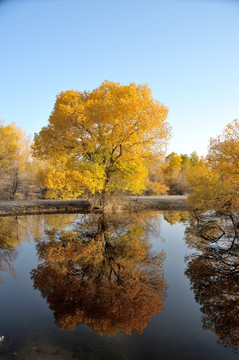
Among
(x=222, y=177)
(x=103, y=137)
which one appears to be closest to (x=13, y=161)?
(x=103, y=137)

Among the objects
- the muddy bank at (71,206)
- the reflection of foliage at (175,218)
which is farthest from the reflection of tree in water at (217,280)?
the muddy bank at (71,206)

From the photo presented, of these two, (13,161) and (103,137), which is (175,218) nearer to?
(103,137)

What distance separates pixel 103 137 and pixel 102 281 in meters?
13.9

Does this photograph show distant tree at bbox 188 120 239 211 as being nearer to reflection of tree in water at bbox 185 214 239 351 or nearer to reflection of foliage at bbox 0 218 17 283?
reflection of tree in water at bbox 185 214 239 351

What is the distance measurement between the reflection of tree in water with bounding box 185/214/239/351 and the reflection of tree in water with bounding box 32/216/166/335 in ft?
3.45

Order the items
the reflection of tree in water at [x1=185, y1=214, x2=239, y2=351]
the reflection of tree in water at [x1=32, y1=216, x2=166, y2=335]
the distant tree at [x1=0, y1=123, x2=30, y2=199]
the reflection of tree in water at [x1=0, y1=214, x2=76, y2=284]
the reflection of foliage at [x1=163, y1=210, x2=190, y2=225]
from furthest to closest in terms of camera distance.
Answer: the distant tree at [x1=0, y1=123, x2=30, y2=199], the reflection of foliage at [x1=163, y1=210, x2=190, y2=225], the reflection of tree in water at [x1=0, y1=214, x2=76, y2=284], the reflection of tree in water at [x1=32, y1=216, x2=166, y2=335], the reflection of tree in water at [x1=185, y1=214, x2=239, y2=351]

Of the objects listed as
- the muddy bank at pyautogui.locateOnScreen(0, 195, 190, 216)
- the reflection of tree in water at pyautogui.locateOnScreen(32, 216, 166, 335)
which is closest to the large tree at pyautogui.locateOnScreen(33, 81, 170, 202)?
the muddy bank at pyautogui.locateOnScreen(0, 195, 190, 216)

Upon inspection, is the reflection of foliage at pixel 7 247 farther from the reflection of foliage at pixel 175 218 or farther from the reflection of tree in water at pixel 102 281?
the reflection of foliage at pixel 175 218

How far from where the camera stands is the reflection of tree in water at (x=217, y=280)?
15.7ft

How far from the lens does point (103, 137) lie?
19.1 metres

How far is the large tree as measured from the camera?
59.1 feet

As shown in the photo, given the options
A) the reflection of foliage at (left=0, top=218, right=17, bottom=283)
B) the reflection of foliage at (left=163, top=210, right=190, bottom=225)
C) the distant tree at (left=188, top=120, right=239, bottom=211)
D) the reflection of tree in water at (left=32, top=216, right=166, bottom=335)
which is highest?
the distant tree at (left=188, top=120, right=239, bottom=211)

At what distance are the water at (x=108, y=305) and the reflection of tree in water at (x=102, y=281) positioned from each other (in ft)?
0.08

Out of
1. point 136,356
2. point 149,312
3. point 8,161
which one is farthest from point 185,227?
point 8,161
